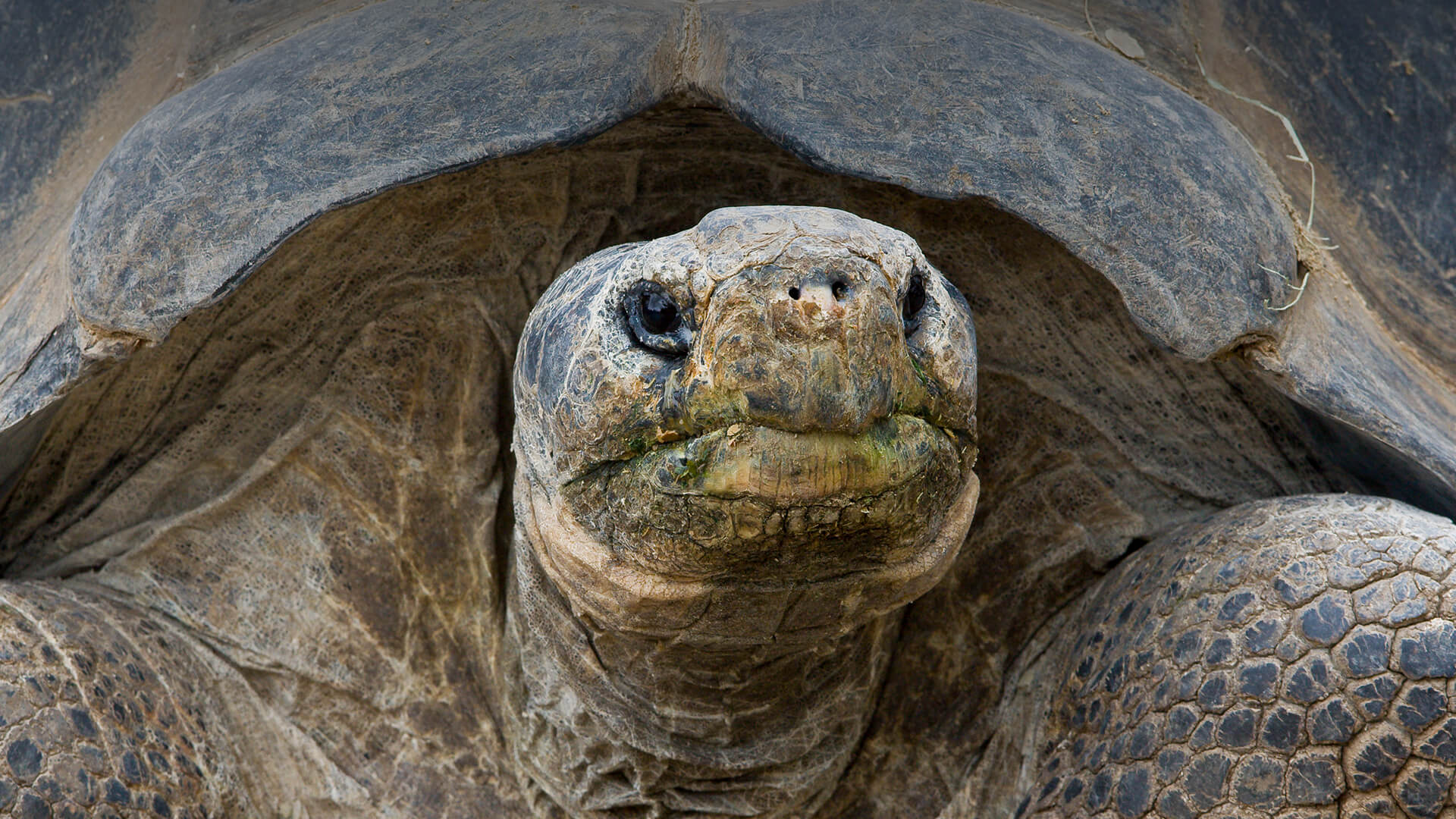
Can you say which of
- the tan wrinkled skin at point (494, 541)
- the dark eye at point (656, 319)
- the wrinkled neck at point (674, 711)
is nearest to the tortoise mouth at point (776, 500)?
the dark eye at point (656, 319)

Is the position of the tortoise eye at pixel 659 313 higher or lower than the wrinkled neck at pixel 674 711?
higher

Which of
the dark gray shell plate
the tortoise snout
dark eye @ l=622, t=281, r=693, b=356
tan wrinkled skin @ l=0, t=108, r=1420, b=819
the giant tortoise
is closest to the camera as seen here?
the tortoise snout

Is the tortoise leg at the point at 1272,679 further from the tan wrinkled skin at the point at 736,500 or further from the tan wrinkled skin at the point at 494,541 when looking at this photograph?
the tan wrinkled skin at the point at 736,500

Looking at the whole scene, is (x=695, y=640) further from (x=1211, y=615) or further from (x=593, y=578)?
(x=1211, y=615)

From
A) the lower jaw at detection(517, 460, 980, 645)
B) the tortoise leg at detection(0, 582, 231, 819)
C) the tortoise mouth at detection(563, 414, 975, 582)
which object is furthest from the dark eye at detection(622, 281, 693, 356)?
the tortoise leg at detection(0, 582, 231, 819)

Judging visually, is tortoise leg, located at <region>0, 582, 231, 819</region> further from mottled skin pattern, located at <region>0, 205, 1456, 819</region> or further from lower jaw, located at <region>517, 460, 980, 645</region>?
lower jaw, located at <region>517, 460, 980, 645</region>

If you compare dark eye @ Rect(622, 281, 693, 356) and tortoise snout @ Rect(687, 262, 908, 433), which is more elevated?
tortoise snout @ Rect(687, 262, 908, 433)

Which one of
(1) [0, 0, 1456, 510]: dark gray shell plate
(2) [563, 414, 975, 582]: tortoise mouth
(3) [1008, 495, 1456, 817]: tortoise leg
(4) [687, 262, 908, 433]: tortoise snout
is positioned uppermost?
(4) [687, 262, 908, 433]: tortoise snout

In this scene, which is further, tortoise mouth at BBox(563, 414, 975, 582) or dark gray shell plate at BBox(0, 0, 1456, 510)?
dark gray shell plate at BBox(0, 0, 1456, 510)
